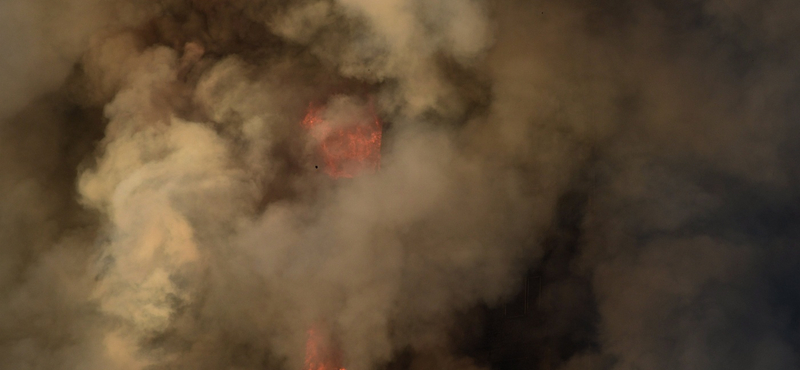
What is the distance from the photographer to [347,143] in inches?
181

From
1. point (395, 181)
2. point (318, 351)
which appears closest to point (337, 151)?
point (395, 181)

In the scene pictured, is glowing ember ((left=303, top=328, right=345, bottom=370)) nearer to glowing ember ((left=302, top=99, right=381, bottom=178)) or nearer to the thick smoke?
the thick smoke

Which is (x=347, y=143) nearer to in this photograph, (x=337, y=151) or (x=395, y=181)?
(x=337, y=151)

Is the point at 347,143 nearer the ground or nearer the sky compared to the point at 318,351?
nearer the sky

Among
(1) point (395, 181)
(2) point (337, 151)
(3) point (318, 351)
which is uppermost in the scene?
(2) point (337, 151)

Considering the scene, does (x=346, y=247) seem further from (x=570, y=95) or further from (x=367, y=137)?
(x=570, y=95)

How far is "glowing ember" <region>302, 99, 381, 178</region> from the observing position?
15.0 ft

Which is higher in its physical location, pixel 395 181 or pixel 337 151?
pixel 337 151

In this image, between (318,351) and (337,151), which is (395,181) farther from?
(318,351)

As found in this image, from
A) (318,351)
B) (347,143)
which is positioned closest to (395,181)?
(347,143)

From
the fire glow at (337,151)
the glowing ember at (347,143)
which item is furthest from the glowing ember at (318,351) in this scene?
the glowing ember at (347,143)

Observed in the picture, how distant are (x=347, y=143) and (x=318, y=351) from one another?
1553mm

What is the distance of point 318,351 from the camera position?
4.53 meters

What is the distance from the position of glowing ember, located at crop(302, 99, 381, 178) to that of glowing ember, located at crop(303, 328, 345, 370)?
3.89 feet
